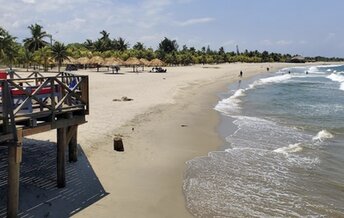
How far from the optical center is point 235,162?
45.8ft

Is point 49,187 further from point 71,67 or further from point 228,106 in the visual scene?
point 71,67

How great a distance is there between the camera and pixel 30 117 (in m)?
8.87

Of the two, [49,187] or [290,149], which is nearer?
[49,187]

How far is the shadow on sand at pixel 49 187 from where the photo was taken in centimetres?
885

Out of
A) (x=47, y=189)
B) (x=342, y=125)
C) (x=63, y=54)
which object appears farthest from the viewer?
(x=63, y=54)

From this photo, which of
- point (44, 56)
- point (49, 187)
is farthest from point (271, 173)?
point (44, 56)

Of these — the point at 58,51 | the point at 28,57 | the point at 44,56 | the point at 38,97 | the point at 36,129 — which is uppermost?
the point at 58,51

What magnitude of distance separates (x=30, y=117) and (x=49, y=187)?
218 cm

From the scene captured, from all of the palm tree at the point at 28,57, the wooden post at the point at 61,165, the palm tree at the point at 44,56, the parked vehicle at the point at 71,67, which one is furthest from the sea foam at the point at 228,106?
the palm tree at the point at 28,57

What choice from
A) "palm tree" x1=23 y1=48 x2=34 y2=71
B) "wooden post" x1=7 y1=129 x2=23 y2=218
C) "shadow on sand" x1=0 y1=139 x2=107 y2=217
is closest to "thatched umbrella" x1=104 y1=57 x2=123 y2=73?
"palm tree" x1=23 y1=48 x2=34 y2=71

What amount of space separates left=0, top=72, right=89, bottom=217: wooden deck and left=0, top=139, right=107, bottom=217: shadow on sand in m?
0.44

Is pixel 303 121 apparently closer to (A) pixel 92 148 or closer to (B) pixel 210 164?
(B) pixel 210 164

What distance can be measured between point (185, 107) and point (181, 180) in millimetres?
15340

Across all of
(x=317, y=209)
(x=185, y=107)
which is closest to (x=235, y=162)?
(x=317, y=209)
